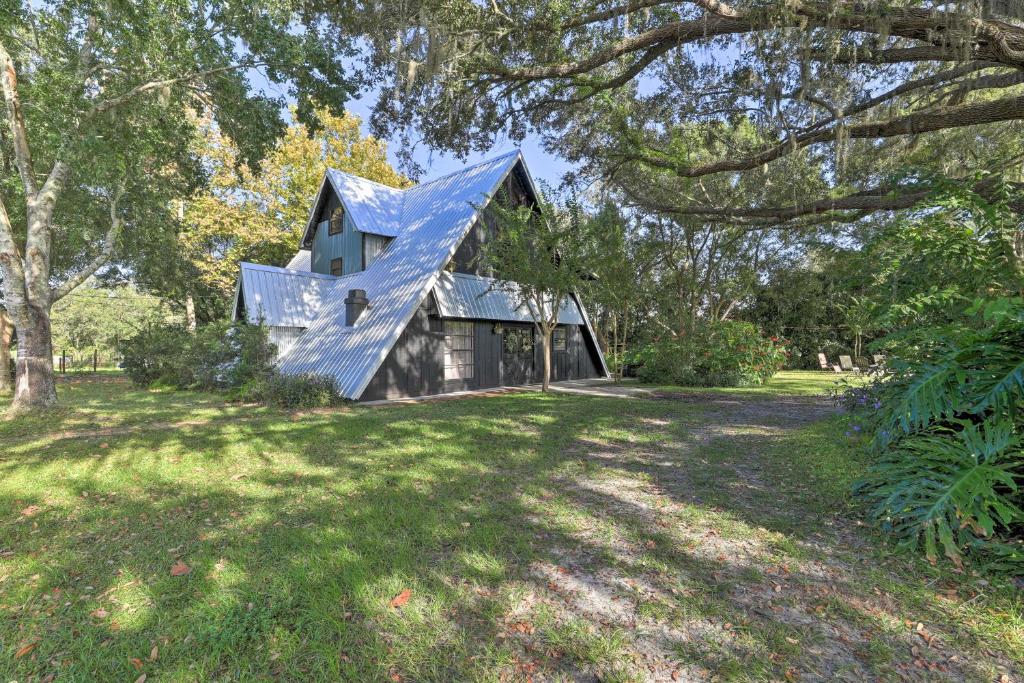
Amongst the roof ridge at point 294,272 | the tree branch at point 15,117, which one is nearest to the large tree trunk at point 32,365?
the tree branch at point 15,117

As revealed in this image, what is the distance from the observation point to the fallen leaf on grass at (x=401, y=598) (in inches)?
106

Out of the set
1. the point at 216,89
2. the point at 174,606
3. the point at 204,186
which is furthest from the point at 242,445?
the point at 204,186

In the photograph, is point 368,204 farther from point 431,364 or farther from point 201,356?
point 201,356

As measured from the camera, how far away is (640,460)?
591 cm

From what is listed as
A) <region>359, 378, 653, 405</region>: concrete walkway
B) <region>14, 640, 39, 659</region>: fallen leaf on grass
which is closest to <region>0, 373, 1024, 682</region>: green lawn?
<region>14, 640, 39, 659</region>: fallen leaf on grass

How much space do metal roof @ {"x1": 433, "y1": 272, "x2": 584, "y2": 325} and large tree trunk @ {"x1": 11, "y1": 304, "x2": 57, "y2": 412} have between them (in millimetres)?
8310

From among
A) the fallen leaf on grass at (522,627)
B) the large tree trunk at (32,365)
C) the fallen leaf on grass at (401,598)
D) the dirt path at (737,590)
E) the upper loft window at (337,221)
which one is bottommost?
the dirt path at (737,590)

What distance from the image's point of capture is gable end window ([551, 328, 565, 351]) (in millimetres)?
17016

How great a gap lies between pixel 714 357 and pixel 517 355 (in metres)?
6.80

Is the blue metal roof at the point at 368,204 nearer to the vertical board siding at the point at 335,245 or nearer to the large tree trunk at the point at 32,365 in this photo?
the vertical board siding at the point at 335,245

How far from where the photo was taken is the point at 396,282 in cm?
1340

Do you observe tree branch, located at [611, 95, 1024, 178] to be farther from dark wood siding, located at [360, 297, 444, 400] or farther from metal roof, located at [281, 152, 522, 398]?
dark wood siding, located at [360, 297, 444, 400]

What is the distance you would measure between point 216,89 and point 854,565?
12.6 m

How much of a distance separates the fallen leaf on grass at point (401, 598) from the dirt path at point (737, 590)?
822mm
